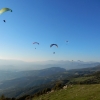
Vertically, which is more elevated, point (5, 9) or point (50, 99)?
point (5, 9)

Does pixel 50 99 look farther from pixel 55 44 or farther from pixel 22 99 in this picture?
pixel 22 99

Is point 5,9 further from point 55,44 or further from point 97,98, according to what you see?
point 55,44

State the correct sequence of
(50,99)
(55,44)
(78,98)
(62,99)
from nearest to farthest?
1. (78,98)
2. (62,99)
3. (50,99)
4. (55,44)

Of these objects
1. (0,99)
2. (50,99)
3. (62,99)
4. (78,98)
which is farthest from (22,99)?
(78,98)

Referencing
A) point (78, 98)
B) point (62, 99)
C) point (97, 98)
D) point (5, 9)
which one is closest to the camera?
point (5, 9)

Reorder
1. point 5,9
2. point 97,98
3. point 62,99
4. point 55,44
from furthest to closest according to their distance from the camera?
point 55,44 → point 62,99 → point 97,98 → point 5,9

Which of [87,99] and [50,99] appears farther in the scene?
[50,99]

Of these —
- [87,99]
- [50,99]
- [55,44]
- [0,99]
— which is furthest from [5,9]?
[0,99]

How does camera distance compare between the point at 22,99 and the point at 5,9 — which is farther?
A: the point at 22,99

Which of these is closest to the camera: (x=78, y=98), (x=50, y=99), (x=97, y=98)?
(x=97, y=98)
